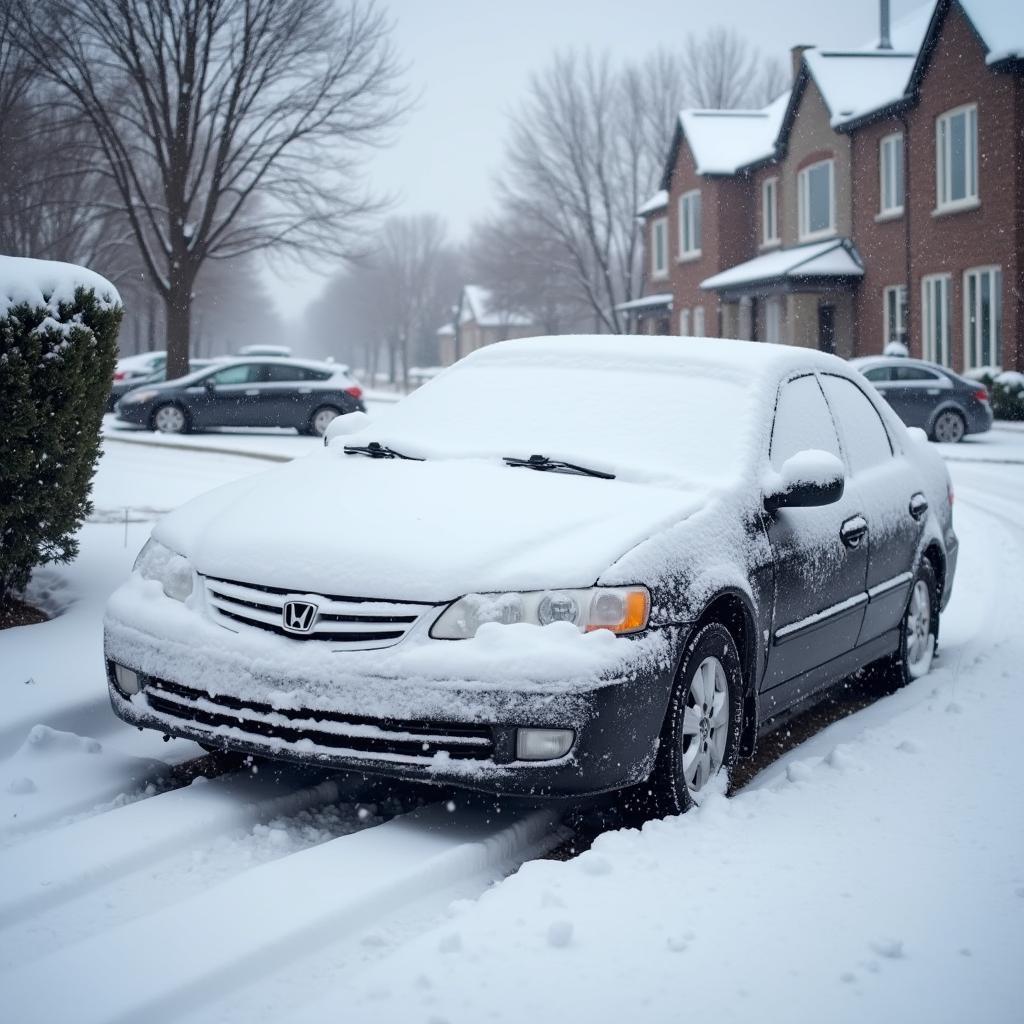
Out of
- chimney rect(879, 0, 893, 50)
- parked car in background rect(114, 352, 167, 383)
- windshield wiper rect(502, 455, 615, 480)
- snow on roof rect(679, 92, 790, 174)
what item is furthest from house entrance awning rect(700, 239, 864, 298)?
windshield wiper rect(502, 455, 615, 480)

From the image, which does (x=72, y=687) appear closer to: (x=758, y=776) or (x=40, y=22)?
(x=758, y=776)

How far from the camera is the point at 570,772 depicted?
3787 mm

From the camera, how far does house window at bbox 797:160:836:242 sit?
33.7 m

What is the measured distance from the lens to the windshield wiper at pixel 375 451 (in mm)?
5159

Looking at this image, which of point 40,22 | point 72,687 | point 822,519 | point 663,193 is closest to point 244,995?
point 72,687

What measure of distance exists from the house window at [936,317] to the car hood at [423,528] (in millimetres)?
25319

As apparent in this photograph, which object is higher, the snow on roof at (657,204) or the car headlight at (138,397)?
the snow on roof at (657,204)

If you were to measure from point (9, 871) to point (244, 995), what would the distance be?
1.05 metres

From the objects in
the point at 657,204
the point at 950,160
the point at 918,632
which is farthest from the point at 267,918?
the point at 657,204

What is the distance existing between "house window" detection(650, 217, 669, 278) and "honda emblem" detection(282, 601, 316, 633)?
4166 cm

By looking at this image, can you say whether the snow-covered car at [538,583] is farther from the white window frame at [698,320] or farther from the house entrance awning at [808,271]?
the white window frame at [698,320]

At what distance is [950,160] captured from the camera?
92.0ft

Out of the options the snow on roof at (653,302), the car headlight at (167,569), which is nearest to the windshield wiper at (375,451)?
the car headlight at (167,569)

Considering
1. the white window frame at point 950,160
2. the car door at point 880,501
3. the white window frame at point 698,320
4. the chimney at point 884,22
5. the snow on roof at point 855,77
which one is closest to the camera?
the car door at point 880,501
